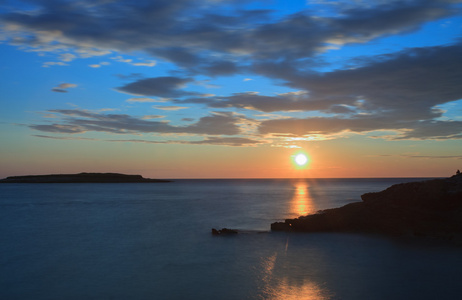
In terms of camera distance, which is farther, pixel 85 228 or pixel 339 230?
pixel 85 228

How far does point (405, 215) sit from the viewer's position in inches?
1332

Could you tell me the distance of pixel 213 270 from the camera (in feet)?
73.3

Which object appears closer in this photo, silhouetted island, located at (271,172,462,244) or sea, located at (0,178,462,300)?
sea, located at (0,178,462,300)

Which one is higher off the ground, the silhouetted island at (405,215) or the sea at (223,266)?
the silhouetted island at (405,215)

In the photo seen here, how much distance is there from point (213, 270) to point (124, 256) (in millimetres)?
7989

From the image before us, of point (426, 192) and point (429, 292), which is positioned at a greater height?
point (426, 192)

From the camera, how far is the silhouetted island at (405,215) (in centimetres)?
3203

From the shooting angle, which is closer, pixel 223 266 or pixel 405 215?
pixel 223 266

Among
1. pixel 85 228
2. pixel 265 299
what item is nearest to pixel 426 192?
pixel 265 299

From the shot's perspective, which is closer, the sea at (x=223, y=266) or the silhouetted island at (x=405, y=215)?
the sea at (x=223, y=266)

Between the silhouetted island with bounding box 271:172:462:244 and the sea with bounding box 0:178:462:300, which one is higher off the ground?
the silhouetted island with bounding box 271:172:462:244

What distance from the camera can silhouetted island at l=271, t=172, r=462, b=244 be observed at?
32.0m

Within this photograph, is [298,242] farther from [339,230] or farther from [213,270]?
[213,270]

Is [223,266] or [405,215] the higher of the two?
[405,215]
